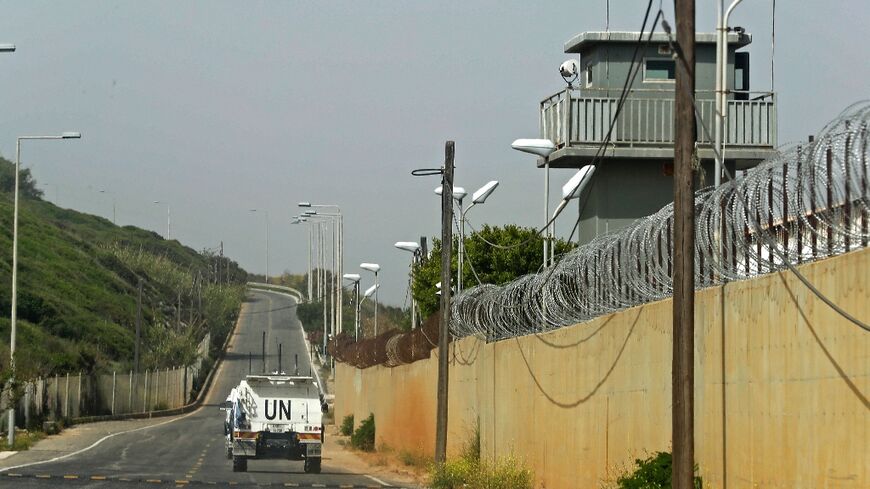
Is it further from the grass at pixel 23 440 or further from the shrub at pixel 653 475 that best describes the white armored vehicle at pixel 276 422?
the shrub at pixel 653 475

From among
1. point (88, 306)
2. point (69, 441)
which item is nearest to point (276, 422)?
point (69, 441)

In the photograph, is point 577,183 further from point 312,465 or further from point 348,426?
point 348,426

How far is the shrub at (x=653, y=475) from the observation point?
1585 cm

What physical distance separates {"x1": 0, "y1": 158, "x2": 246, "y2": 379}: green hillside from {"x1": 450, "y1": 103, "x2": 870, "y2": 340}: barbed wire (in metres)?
29.3

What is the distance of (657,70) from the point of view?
36.7 m

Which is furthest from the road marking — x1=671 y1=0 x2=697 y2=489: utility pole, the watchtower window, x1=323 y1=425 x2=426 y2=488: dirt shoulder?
x1=671 y1=0 x2=697 y2=489: utility pole

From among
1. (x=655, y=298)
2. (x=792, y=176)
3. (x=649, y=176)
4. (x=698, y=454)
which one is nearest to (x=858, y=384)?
(x=792, y=176)

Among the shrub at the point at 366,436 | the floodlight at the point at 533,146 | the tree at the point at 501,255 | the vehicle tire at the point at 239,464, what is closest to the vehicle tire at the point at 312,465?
the vehicle tire at the point at 239,464

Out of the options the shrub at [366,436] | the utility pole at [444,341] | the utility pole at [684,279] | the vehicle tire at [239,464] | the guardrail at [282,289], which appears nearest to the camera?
the utility pole at [684,279]

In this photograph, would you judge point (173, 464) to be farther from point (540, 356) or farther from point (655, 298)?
point (655, 298)

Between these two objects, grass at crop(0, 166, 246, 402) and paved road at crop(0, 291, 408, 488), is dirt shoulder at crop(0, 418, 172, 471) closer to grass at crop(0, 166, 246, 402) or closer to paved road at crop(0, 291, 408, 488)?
paved road at crop(0, 291, 408, 488)

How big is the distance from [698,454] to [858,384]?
4.80 metres

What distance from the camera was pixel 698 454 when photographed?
16.0 meters

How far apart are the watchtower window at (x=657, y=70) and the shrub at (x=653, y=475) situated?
21210 millimetres
